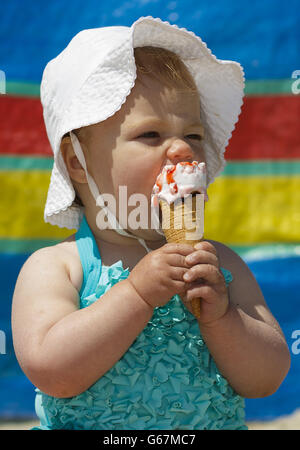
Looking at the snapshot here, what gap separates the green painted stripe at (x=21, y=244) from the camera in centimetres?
243

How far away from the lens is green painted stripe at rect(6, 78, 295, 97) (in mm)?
2428

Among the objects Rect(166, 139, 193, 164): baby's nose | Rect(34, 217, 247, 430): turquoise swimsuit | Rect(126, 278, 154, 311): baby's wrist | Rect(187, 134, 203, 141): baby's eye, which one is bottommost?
Rect(34, 217, 247, 430): turquoise swimsuit

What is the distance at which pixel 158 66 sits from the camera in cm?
150

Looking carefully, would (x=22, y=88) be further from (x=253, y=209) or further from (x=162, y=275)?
(x=162, y=275)

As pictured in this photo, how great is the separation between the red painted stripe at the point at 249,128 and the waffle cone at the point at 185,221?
1182 millimetres

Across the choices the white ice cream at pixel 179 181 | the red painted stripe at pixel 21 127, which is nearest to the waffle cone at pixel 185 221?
the white ice cream at pixel 179 181

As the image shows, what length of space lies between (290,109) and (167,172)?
4.18 ft

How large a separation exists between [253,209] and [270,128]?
33cm

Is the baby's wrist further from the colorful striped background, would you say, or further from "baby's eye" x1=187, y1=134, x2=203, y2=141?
the colorful striped background

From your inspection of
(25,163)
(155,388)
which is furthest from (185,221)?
(25,163)

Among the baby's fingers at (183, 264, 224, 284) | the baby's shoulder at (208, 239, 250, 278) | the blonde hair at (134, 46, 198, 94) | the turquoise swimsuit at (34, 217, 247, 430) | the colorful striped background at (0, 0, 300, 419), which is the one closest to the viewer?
the baby's fingers at (183, 264, 224, 284)

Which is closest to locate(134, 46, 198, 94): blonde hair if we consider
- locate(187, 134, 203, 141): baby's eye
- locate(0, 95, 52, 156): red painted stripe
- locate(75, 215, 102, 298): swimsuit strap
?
locate(187, 134, 203, 141): baby's eye

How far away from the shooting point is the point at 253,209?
2.47 meters

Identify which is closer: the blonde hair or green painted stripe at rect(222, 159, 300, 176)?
the blonde hair
